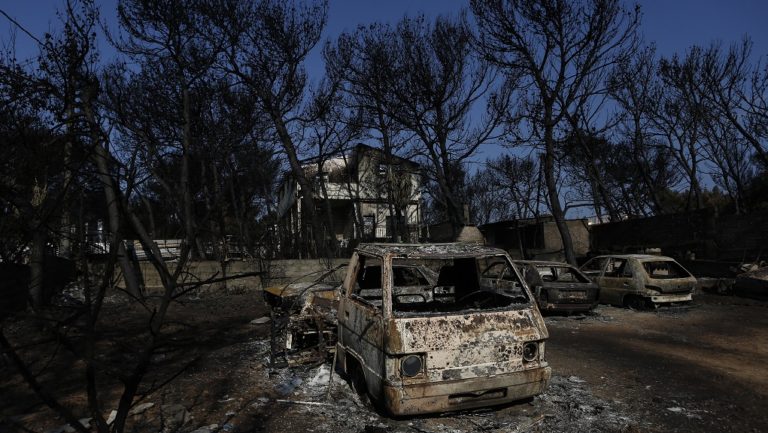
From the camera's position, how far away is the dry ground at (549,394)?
213 inches

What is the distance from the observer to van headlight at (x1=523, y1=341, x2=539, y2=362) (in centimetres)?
548

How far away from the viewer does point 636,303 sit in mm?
13664

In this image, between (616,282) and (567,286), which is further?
(616,282)

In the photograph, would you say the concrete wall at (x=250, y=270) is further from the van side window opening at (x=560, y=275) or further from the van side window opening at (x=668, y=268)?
the van side window opening at (x=668, y=268)

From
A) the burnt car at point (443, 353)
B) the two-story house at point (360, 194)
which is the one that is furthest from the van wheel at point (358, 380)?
the two-story house at point (360, 194)

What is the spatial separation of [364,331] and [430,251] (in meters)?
1.12

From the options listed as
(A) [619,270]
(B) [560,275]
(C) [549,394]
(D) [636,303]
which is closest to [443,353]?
(C) [549,394]

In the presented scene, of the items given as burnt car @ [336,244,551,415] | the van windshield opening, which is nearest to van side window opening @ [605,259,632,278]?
the van windshield opening

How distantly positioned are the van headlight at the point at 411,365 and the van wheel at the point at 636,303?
10.2 m

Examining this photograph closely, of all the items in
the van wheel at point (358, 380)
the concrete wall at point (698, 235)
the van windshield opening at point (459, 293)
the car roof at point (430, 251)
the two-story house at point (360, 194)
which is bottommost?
the van wheel at point (358, 380)

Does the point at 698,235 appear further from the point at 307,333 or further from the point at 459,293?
the point at 307,333

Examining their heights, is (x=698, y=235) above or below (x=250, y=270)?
above

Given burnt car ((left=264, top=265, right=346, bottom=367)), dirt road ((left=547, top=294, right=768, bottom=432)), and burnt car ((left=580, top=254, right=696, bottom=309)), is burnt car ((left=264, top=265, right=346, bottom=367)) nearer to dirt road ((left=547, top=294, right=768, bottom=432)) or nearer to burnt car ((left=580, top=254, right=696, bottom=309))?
dirt road ((left=547, top=294, right=768, bottom=432))

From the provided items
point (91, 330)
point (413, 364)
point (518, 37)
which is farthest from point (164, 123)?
point (91, 330)
